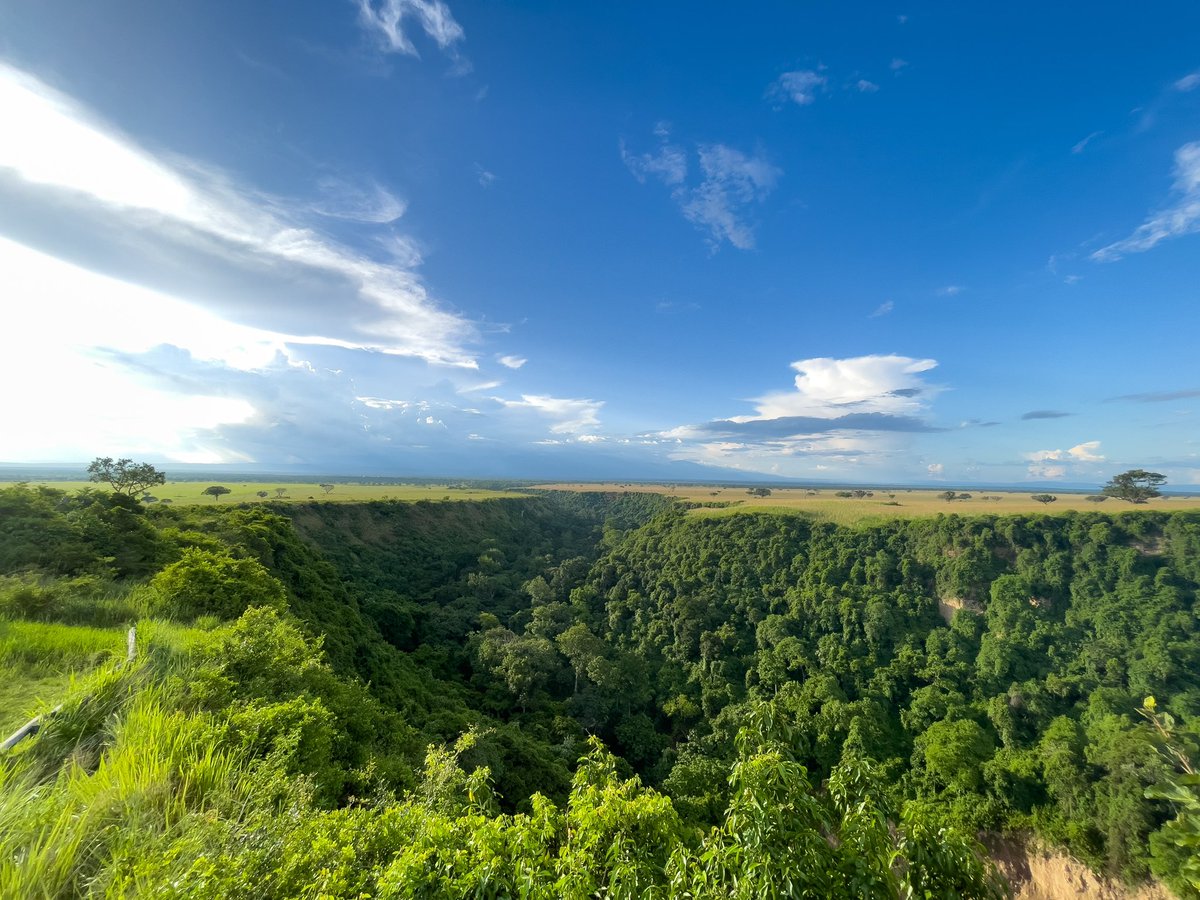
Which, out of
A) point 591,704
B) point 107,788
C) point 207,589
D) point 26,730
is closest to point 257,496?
point 591,704

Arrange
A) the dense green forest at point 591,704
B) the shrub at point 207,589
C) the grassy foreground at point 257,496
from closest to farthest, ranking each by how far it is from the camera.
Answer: the dense green forest at point 591,704
the shrub at point 207,589
the grassy foreground at point 257,496

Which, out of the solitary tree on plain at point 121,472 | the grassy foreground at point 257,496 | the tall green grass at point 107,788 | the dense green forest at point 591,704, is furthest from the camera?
the grassy foreground at point 257,496

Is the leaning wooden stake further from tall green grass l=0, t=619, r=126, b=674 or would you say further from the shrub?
the shrub

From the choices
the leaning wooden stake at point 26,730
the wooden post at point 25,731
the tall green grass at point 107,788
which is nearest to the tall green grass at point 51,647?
the leaning wooden stake at point 26,730

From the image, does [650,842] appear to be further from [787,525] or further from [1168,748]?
[787,525]

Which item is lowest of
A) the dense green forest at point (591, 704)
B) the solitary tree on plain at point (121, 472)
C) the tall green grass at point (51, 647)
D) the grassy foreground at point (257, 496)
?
the dense green forest at point (591, 704)

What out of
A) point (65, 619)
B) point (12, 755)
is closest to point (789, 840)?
point (12, 755)

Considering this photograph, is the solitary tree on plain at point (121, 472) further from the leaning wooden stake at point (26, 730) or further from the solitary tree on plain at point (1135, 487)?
the solitary tree on plain at point (1135, 487)

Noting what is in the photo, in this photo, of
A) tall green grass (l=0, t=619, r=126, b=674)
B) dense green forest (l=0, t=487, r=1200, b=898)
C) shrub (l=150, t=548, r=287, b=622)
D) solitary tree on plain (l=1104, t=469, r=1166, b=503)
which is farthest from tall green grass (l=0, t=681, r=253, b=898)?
solitary tree on plain (l=1104, t=469, r=1166, b=503)

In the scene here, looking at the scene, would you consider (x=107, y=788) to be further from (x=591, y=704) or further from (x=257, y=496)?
(x=257, y=496)
